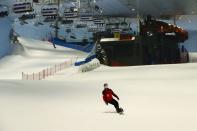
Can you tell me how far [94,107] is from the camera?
65.0 feet

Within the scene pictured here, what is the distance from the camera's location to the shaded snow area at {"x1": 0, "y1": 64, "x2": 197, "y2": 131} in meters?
15.6

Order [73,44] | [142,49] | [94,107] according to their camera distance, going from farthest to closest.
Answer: [73,44] < [142,49] < [94,107]

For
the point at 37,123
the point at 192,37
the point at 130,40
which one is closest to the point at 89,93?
the point at 37,123

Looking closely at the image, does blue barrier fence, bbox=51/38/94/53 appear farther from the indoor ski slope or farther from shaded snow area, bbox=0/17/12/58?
the indoor ski slope

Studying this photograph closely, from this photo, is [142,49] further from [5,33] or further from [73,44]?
[73,44]

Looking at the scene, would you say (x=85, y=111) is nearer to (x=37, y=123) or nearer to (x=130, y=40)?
(x=37, y=123)

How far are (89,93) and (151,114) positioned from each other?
644 cm

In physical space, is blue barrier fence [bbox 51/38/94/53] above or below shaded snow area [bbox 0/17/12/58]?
below

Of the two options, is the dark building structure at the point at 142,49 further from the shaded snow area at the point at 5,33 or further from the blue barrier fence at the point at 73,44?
the blue barrier fence at the point at 73,44

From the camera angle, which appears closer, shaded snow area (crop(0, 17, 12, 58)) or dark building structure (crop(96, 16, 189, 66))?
dark building structure (crop(96, 16, 189, 66))

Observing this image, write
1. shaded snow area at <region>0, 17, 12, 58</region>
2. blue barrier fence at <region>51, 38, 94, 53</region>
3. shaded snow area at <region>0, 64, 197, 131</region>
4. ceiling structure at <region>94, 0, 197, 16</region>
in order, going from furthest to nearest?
blue barrier fence at <region>51, 38, 94, 53</region>, ceiling structure at <region>94, 0, 197, 16</region>, shaded snow area at <region>0, 17, 12, 58</region>, shaded snow area at <region>0, 64, 197, 131</region>

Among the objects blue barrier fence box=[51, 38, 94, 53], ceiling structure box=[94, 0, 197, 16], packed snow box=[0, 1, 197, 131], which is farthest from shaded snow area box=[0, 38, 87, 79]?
packed snow box=[0, 1, 197, 131]

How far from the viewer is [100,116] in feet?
57.9

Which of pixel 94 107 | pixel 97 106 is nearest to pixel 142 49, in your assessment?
pixel 97 106
